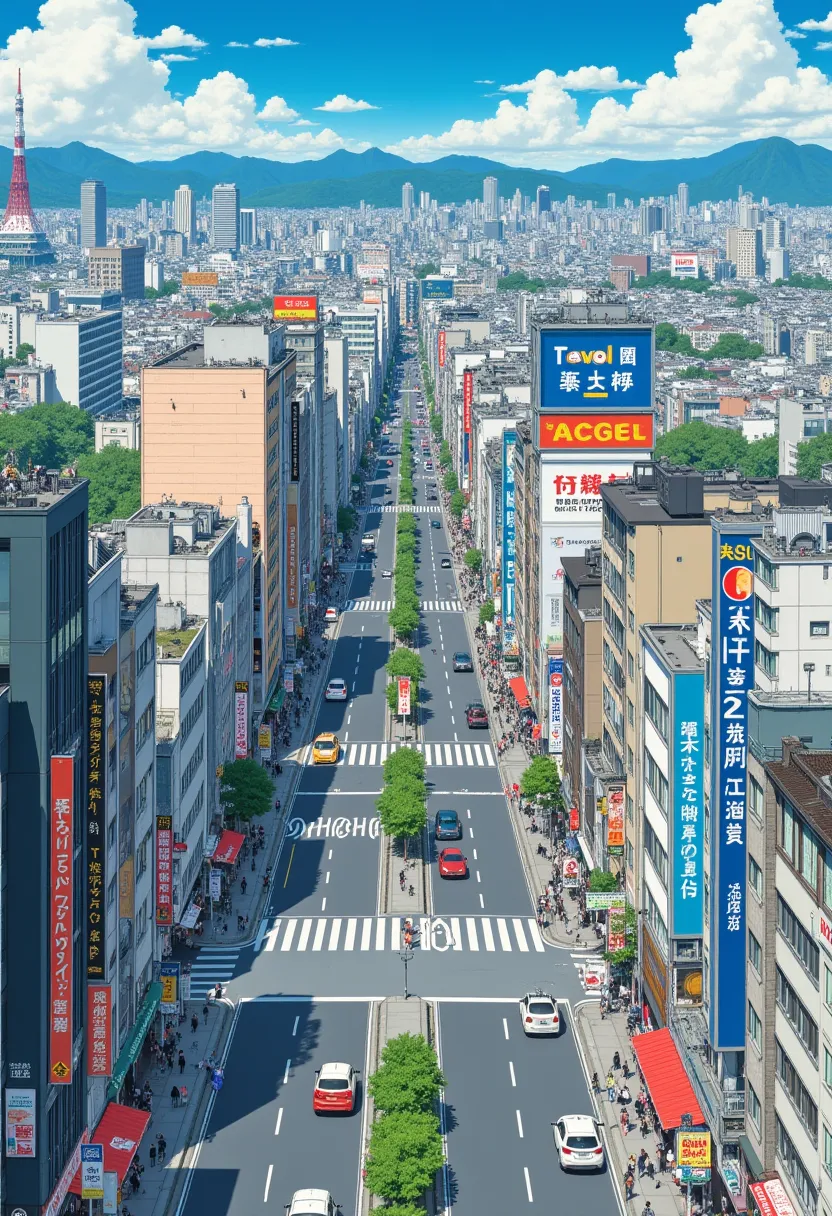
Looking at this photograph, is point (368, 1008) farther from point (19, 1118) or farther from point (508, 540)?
point (508, 540)

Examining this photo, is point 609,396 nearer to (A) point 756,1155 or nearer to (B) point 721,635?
(B) point 721,635

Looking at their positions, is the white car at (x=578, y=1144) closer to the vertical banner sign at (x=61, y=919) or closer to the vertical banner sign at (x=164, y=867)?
the vertical banner sign at (x=61, y=919)

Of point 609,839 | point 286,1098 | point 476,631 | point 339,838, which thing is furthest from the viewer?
point 476,631

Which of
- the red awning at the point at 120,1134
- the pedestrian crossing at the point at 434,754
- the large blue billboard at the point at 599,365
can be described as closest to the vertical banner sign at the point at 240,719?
the pedestrian crossing at the point at 434,754

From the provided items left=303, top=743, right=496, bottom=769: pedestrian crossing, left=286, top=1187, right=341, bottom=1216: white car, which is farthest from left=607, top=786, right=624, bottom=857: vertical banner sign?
left=303, top=743, right=496, bottom=769: pedestrian crossing

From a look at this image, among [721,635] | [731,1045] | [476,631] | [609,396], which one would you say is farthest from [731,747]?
[476,631]

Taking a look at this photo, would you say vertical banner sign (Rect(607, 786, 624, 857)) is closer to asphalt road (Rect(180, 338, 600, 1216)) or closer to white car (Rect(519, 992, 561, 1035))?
asphalt road (Rect(180, 338, 600, 1216))

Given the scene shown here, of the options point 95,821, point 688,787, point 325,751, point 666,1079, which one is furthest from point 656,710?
point 325,751
